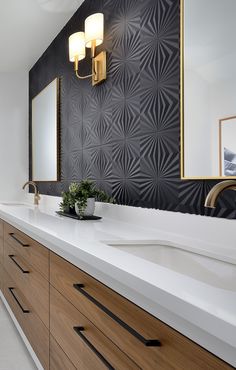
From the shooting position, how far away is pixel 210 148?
143 cm

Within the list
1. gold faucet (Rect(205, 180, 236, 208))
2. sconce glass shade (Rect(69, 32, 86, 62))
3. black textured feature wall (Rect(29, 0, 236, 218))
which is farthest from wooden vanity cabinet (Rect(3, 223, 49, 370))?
sconce glass shade (Rect(69, 32, 86, 62))

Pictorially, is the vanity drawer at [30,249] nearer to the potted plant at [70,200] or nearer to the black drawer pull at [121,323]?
the potted plant at [70,200]

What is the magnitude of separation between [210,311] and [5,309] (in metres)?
2.56

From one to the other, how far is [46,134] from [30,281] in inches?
80.3

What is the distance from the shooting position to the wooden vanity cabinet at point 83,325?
726 millimetres

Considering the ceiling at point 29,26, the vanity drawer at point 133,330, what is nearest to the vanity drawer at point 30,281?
the vanity drawer at point 133,330

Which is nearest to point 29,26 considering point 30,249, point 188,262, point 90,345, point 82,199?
point 82,199

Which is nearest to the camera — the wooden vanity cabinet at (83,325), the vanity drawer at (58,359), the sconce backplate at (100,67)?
the wooden vanity cabinet at (83,325)

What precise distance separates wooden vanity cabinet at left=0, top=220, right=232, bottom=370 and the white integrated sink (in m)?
0.26

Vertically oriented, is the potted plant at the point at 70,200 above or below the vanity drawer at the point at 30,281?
above

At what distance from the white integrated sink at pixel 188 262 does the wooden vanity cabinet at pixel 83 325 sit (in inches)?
10.4

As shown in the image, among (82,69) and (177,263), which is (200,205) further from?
(82,69)

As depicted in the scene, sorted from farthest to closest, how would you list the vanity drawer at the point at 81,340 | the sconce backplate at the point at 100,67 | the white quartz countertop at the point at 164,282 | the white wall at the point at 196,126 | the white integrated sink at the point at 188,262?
1. the sconce backplate at the point at 100,67
2. the white wall at the point at 196,126
3. the white integrated sink at the point at 188,262
4. the vanity drawer at the point at 81,340
5. the white quartz countertop at the point at 164,282

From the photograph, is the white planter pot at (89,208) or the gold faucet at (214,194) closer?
the gold faucet at (214,194)
